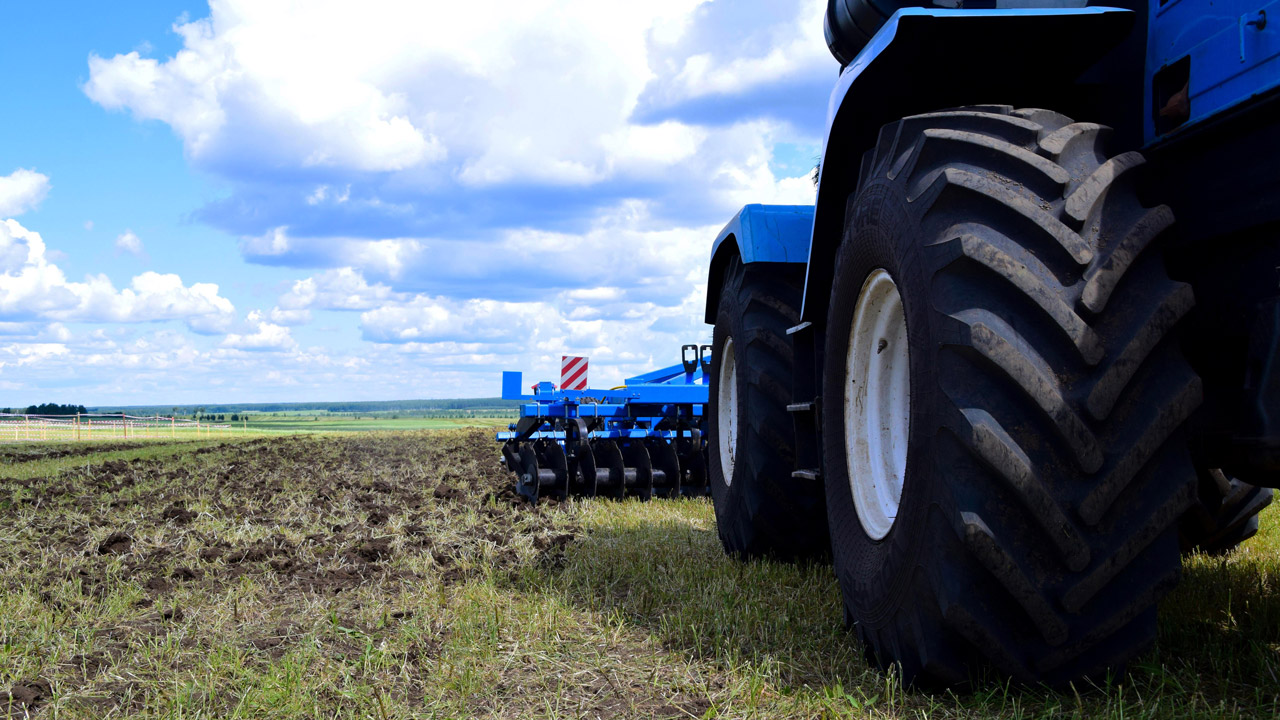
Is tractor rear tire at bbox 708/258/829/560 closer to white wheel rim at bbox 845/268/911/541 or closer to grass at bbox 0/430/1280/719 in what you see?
grass at bbox 0/430/1280/719

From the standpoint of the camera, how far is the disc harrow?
795 centimetres

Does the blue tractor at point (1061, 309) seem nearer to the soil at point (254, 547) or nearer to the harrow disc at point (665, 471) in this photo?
the soil at point (254, 547)

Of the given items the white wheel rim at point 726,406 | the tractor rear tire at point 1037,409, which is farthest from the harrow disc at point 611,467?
the tractor rear tire at point 1037,409

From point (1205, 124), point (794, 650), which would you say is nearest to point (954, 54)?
point (1205, 124)

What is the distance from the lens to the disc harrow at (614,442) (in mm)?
7949

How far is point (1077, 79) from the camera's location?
110 inches

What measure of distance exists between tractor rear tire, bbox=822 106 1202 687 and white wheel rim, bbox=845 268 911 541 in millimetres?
481

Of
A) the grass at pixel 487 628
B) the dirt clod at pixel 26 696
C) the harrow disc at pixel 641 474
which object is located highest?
the harrow disc at pixel 641 474

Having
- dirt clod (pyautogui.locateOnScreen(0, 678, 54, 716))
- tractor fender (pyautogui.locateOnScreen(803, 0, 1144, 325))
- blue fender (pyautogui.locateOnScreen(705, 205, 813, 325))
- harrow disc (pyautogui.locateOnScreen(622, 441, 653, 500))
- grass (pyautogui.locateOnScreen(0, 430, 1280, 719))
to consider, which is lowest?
dirt clod (pyautogui.locateOnScreen(0, 678, 54, 716))

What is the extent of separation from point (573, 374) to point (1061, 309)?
819cm

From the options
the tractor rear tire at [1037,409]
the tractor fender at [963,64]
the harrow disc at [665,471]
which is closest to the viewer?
the tractor rear tire at [1037,409]

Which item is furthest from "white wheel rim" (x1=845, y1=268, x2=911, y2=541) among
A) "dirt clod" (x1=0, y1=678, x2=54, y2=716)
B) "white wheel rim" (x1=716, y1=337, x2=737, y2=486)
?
"dirt clod" (x1=0, y1=678, x2=54, y2=716)

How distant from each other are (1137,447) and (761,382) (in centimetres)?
234

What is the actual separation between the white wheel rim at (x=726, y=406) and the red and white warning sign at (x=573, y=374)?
4664 mm
